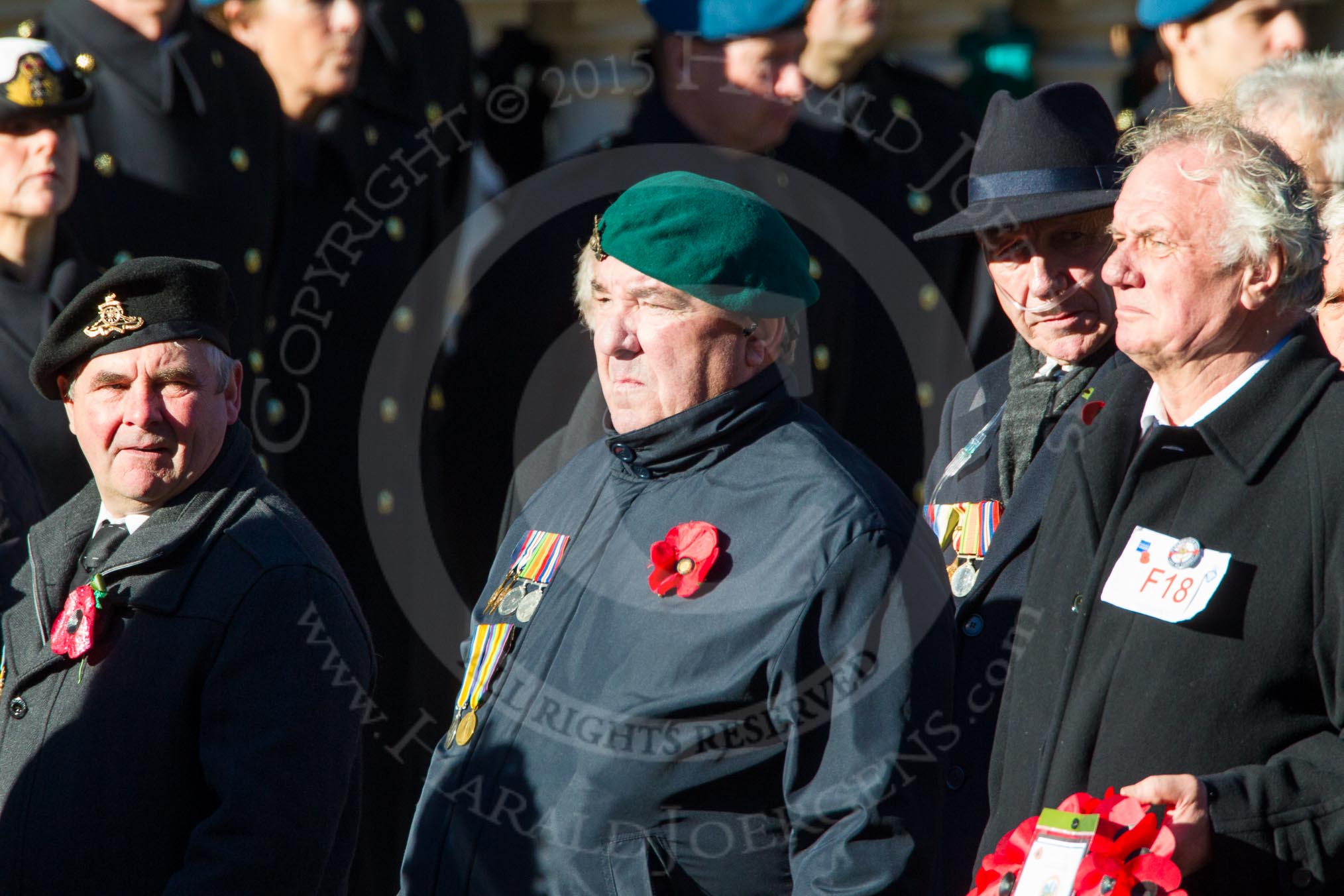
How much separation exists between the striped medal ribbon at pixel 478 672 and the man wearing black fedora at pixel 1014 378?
77 centimetres

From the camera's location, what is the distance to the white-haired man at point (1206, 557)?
2320mm

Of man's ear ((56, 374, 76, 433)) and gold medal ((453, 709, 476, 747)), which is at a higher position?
man's ear ((56, 374, 76, 433))

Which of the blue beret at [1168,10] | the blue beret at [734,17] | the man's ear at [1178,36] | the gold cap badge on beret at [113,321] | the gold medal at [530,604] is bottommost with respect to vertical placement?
Answer: the gold medal at [530,604]

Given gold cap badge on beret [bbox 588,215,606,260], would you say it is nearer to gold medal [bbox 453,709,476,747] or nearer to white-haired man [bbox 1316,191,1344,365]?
gold medal [bbox 453,709,476,747]

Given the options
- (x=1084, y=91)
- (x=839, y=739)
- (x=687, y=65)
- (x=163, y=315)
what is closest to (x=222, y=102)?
(x=687, y=65)

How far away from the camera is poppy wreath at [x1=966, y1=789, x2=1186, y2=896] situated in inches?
87.7

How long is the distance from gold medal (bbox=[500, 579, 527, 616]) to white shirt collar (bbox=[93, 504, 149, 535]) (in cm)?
61

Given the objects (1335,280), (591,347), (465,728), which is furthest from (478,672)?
(591,347)

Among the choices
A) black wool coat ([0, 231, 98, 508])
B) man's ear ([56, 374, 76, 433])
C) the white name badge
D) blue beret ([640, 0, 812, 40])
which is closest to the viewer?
the white name badge

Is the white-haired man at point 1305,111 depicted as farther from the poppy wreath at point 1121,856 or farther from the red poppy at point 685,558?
the poppy wreath at point 1121,856

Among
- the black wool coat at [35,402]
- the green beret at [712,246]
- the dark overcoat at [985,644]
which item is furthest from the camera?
the black wool coat at [35,402]

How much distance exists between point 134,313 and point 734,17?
1.87 meters

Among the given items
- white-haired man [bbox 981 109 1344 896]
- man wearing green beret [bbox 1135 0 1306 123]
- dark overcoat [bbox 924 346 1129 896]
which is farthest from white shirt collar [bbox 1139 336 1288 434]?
man wearing green beret [bbox 1135 0 1306 123]

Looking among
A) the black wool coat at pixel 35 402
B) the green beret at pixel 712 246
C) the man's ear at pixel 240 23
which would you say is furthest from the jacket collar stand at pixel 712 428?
the man's ear at pixel 240 23
